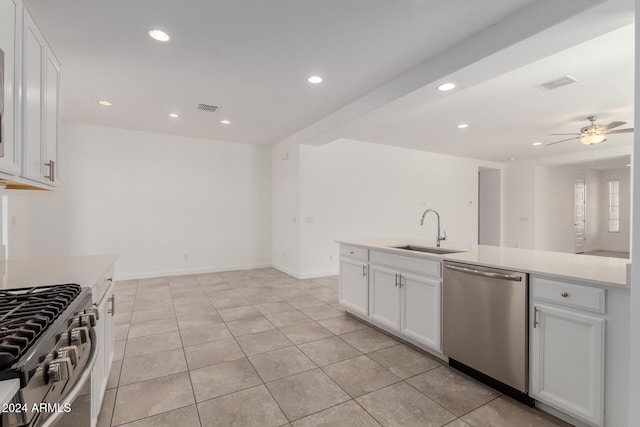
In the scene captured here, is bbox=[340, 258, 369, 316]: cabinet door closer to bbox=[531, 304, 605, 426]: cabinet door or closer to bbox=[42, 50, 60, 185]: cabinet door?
bbox=[531, 304, 605, 426]: cabinet door

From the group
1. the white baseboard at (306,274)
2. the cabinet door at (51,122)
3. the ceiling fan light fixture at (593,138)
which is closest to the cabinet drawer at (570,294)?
the cabinet door at (51,122)

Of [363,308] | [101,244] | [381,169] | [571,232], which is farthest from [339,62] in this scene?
[571,232]

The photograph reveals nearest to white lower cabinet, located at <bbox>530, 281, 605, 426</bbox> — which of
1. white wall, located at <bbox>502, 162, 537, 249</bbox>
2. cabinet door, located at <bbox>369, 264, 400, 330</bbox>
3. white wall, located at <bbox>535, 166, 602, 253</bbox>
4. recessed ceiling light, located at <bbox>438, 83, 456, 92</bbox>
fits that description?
cabinet door, located at <bbox>369, 264, 400, 330</bbox>

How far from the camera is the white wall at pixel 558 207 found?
26.2 feet

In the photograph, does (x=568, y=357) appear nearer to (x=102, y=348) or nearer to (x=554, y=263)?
(x=554, y=263)

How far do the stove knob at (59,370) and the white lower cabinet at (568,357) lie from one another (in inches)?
90.2

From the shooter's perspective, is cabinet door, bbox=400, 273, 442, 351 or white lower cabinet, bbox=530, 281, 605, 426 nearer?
white lower cabinet, bbox=530, 281, 605, 426

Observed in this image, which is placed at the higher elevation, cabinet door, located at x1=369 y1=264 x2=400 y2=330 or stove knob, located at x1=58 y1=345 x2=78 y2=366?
stove knob, located at x1=58 y1=345 x2=78 y2=366

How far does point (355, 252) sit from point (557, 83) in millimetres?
2910

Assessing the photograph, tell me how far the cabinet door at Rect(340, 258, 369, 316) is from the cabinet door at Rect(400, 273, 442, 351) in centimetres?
54

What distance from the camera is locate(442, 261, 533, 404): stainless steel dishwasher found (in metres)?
1.92

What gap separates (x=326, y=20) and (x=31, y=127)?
198cm

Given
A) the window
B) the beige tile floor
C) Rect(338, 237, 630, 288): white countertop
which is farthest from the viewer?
the window

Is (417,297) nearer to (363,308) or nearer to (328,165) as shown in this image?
(363,308)
